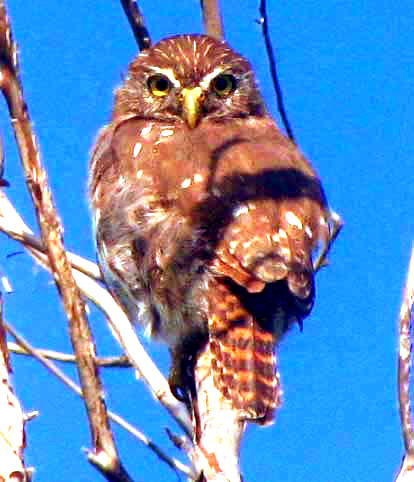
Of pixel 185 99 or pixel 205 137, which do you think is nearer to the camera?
pixel 205 137

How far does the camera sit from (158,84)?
5289mm

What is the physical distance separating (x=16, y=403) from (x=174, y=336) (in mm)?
2204

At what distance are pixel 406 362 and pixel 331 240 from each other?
1.35 meters

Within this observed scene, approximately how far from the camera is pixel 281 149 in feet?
15.2

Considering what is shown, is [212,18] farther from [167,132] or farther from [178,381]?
[178,381]

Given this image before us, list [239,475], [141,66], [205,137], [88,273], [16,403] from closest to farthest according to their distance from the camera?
1. [16,403]
2. [239,475]
3. [88,273]
4. [205,137]
5. [141,66]

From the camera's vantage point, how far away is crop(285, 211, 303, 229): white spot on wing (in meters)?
4.12

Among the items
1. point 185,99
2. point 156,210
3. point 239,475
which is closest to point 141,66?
point 185,99

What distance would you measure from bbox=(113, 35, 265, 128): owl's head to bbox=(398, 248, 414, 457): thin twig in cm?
244

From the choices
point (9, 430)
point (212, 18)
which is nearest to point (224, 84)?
point (212, 18)

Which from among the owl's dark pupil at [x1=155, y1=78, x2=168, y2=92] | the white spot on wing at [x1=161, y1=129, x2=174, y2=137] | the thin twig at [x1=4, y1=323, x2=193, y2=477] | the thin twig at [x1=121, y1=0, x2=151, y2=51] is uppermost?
the owl's dark pupil at [x1=155, y1=78, x2=168, y2=92]

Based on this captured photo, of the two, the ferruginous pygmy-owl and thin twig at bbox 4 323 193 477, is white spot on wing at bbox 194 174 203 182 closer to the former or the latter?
the ferruginous pygmy-owl

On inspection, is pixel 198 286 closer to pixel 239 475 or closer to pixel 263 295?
pixel 263 295

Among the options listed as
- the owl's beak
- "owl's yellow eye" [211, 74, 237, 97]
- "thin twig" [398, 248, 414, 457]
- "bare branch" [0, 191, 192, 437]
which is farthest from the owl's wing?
"thin twig" [398, 248, 414, 457]
